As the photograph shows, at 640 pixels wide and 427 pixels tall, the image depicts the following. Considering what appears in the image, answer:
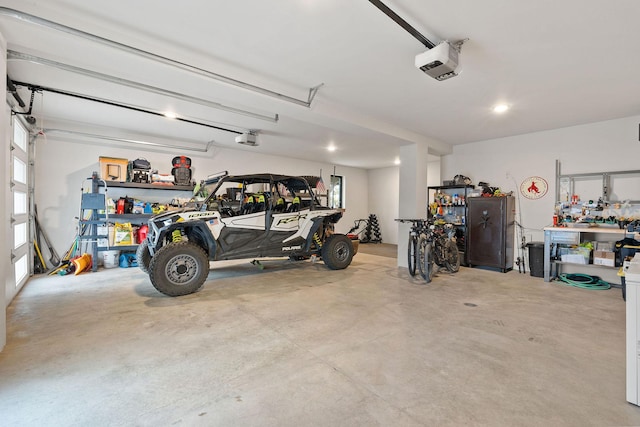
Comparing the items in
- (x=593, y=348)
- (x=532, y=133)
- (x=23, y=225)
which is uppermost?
(x=532, y=133)

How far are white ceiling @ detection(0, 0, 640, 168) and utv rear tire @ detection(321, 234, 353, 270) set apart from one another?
2.01 m

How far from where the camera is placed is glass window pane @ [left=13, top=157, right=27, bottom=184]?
420cm

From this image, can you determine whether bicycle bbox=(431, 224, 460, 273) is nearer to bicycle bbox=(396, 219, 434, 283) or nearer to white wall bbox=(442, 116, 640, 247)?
bicycle bbox=(396, 219, 434, 283)

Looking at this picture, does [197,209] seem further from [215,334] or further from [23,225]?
[23,225]

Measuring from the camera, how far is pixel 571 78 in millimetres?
3383

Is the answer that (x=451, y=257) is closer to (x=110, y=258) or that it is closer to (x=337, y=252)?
(x=337, y=252)

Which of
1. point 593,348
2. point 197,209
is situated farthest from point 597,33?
point 197,209

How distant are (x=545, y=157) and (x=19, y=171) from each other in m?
8.93

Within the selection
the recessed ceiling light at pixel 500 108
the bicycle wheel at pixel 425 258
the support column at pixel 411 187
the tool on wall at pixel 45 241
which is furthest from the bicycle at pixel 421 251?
the tool on wall at pixel 45 241

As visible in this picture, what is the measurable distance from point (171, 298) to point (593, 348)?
4385 millimetres

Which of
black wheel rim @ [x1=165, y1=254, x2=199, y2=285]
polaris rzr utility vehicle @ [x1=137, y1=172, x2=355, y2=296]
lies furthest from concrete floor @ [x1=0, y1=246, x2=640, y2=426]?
polaris rzr utility vehicle @ [x1=137, y1=172, x2=355, y2=296]

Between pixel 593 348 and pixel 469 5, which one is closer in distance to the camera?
pixel 469 5

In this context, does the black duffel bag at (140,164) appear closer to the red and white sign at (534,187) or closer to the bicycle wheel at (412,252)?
the bicycle wheel at (412,252)

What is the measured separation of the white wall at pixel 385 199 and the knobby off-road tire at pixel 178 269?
24.1 feet
